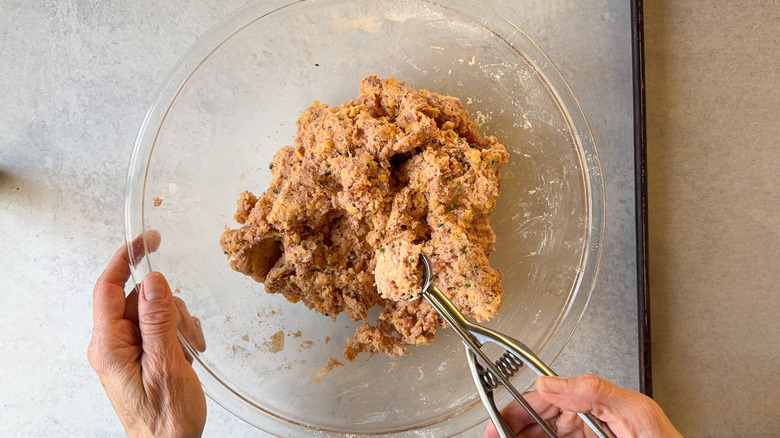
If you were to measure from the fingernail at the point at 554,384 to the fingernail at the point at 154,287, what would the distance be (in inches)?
39.0

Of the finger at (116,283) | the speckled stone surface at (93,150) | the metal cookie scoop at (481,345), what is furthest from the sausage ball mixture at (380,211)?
the speckled stone surface at (93,150)

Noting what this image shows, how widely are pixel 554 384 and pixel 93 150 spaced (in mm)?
1595

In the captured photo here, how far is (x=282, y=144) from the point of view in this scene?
1668mm

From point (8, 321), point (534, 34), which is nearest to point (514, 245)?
point (534, 34)

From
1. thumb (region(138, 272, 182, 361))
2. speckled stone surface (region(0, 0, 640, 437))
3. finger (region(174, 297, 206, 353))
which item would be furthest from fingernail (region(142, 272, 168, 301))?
speckled stone surface (region(0, 0, 640, 437))

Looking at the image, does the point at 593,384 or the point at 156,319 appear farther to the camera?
the point at 156,319

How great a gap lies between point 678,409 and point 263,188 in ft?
5.01

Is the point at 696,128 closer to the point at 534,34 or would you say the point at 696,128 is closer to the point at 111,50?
the point at 534,34

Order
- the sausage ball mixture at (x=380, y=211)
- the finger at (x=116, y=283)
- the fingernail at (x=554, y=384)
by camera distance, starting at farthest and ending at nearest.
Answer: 1. the finger at (x=116, y=283)
2. the sausage ball mixture at (x=380, y=211)
3. the fingernail at (x=554, y=384)

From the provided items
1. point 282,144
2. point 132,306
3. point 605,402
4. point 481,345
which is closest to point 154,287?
point 132,306

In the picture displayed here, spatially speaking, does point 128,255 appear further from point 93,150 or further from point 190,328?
point 93,150

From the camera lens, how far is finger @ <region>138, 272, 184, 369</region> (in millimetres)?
1417

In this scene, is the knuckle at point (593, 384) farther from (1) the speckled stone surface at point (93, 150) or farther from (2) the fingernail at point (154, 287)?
(2) the fingernail at point (154, 287)

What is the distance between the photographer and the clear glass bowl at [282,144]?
5.28ft
